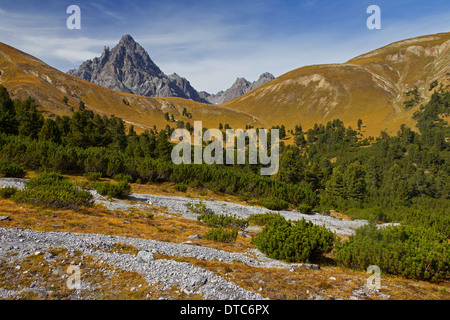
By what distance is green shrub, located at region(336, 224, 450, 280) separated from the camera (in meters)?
6.42

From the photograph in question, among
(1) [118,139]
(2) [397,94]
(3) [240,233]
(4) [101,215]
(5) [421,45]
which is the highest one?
(5) [421,45]

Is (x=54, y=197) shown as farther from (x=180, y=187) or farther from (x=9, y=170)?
(x=180, y=187)

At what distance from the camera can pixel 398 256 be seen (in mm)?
6820

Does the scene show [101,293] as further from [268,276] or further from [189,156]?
[189,156]

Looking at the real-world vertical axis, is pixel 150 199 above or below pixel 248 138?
below

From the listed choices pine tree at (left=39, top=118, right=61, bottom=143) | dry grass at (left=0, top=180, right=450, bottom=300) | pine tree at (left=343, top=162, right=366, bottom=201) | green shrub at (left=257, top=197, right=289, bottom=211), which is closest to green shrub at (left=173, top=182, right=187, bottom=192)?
green shrub at (left=257, top=197, right=289, bottom=211)

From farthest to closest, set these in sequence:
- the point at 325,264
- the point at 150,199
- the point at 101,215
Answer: the point at 150,199 < the point at 101,215 < the point at 325,264

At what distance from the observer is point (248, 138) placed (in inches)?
4459

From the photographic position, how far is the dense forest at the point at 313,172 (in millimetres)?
8125

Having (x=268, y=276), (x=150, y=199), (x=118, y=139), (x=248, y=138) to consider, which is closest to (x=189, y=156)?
(x=118, y=139)

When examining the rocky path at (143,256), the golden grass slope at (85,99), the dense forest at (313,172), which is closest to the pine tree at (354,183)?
the dense forest at (313,172)

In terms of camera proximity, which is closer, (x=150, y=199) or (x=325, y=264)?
(x=325, y=264)
